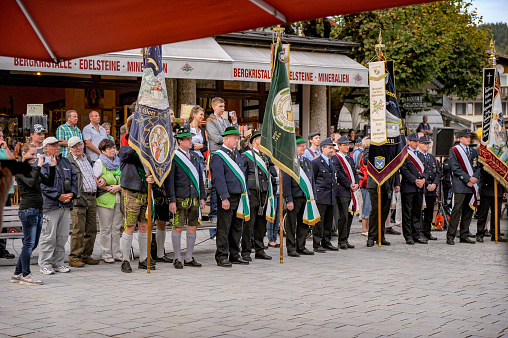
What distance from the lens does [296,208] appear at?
1180 cm

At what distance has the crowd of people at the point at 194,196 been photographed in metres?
9.59

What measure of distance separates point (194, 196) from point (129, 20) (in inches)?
203

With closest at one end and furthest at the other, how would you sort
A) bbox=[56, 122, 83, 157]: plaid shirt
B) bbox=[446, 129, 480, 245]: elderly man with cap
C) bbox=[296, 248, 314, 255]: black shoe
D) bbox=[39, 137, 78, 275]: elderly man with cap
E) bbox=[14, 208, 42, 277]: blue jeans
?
bbox=[14, 208, 42, 277]: blue jeans, bbox=[39, 137, 78, 275]: elderly man with cap, bbox=[296, 248, 314, 255]: black shoe, bbox=[56, 122, 83, 157]: plaid shirt, bbox=[446, 129, 480, 245]: elderly man with cap

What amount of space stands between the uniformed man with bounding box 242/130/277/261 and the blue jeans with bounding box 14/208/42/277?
11.6 feet

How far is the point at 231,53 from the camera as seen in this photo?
1733 cm

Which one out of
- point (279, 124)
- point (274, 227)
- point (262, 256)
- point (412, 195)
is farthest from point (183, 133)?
point (412, 195)

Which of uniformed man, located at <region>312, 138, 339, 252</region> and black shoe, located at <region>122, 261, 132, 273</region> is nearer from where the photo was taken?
black shoe, located at <region>122, 261, 132, 273</region>

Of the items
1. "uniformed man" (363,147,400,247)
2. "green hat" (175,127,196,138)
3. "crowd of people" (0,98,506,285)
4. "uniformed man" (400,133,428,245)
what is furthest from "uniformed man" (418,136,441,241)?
"green hat" (175,127,196,138)

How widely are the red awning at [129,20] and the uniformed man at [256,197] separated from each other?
5144 mm

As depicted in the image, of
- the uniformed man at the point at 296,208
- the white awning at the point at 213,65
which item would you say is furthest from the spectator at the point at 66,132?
the uniformed man at the point at 296,208

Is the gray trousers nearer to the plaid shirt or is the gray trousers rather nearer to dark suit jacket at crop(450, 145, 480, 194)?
the plaid shirt

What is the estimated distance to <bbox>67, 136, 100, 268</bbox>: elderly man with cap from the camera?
10.3m

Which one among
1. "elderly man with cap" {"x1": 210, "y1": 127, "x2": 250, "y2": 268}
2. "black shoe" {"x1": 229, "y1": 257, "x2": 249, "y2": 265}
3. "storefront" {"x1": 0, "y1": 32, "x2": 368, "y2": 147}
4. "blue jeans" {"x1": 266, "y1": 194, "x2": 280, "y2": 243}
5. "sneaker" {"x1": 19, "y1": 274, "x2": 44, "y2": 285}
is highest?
"storefront" {"x1": 0, "y1": 32, "x2": 368, "y2": 147}

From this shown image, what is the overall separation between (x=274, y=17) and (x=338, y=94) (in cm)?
2338
